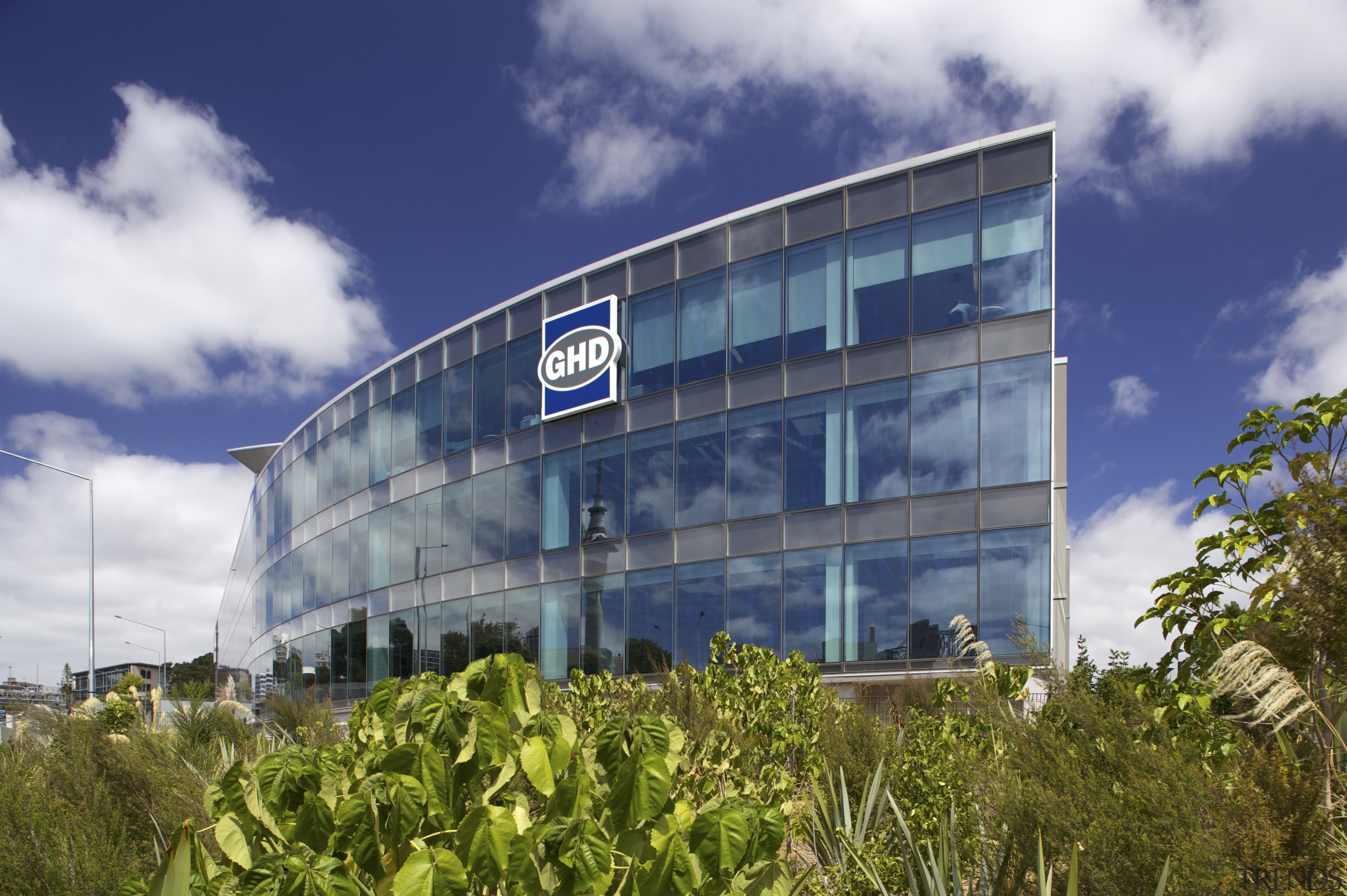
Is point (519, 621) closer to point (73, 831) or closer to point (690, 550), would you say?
point (690, 550)

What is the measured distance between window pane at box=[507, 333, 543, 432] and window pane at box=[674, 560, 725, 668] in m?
6.65

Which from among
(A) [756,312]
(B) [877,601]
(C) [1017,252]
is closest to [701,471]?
(A) [756,312]

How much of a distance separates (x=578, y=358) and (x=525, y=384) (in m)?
2.31

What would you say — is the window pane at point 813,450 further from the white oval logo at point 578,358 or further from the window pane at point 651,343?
the white oval logo at point 578,358

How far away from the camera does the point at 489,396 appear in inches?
1041

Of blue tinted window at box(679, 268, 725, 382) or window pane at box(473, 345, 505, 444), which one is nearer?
blue tinted window at box(679, 268, 725, 382)

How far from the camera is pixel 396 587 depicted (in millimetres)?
28438

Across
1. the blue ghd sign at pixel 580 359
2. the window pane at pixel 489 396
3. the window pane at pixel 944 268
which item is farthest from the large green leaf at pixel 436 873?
the window pane at pixel 489 396

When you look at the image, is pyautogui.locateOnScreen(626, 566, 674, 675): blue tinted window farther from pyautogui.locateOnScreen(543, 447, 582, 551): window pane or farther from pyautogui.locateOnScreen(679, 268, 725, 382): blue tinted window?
pyautogui.locateOnScreen(679, 268, 725, 382): blue tinted window

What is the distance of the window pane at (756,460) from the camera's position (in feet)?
66.8

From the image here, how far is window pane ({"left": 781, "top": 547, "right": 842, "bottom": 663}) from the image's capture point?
62.7 feet

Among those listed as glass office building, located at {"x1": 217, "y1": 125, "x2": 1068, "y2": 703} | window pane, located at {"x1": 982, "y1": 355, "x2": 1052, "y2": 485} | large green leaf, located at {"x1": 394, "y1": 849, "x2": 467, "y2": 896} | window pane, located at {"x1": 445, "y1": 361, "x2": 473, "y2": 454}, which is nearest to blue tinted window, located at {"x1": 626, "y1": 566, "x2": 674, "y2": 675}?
glass office building, located at {"x1": 217, "y1": 125, "x2": 1068, "y2": 703}

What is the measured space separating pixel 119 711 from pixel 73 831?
7.05m

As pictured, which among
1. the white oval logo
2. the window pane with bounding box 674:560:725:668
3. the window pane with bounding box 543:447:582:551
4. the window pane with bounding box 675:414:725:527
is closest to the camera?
the window pane with bounding box 674:560:725:668
